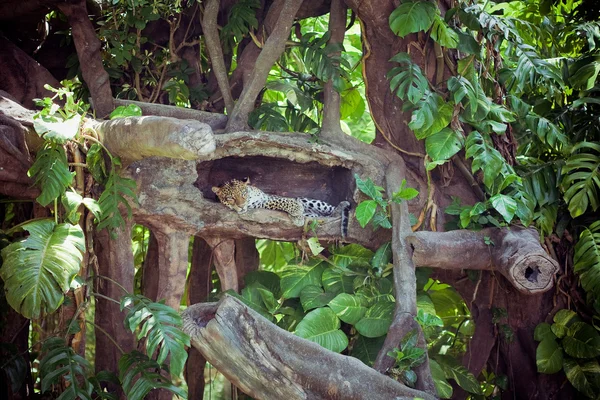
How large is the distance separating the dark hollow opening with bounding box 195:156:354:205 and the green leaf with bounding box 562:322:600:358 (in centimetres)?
209

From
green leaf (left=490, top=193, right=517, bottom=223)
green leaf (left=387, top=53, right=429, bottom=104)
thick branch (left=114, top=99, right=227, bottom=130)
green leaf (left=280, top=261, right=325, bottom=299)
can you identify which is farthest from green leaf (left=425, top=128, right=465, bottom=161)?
thick branch (left=114, top=99, right=227, bottom=130)

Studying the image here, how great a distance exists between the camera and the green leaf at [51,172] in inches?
164

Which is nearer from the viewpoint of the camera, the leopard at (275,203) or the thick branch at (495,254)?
the thick branch at (495,254)

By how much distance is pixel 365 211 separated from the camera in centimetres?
525

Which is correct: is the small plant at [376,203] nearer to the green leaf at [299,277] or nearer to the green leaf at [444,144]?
the green leaf at [444,144]

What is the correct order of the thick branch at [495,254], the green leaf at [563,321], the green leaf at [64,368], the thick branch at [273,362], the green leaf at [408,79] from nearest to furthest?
the thick branch at [273,362] < the green leaf at [64,368] < the thick branch at [495,254] < the green leaf at [408,79] < the green leaf at [563,321]

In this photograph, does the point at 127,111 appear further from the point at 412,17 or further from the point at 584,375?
the point at 584,375

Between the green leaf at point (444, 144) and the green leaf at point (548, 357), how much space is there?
5.51 ft

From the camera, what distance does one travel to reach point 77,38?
218 inches

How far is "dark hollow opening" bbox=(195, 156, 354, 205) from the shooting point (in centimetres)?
597

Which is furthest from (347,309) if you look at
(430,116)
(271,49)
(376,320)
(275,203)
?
(271,49)

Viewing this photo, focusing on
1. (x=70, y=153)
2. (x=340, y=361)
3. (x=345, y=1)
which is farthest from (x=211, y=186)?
(x=340, y=361)

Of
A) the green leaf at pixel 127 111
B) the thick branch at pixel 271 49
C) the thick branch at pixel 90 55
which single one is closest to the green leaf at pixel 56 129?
the green leaf at pixel 127 111

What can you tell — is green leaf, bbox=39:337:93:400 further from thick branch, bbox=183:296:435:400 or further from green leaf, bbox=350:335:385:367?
green leaf, bbox=350:335:385:367
